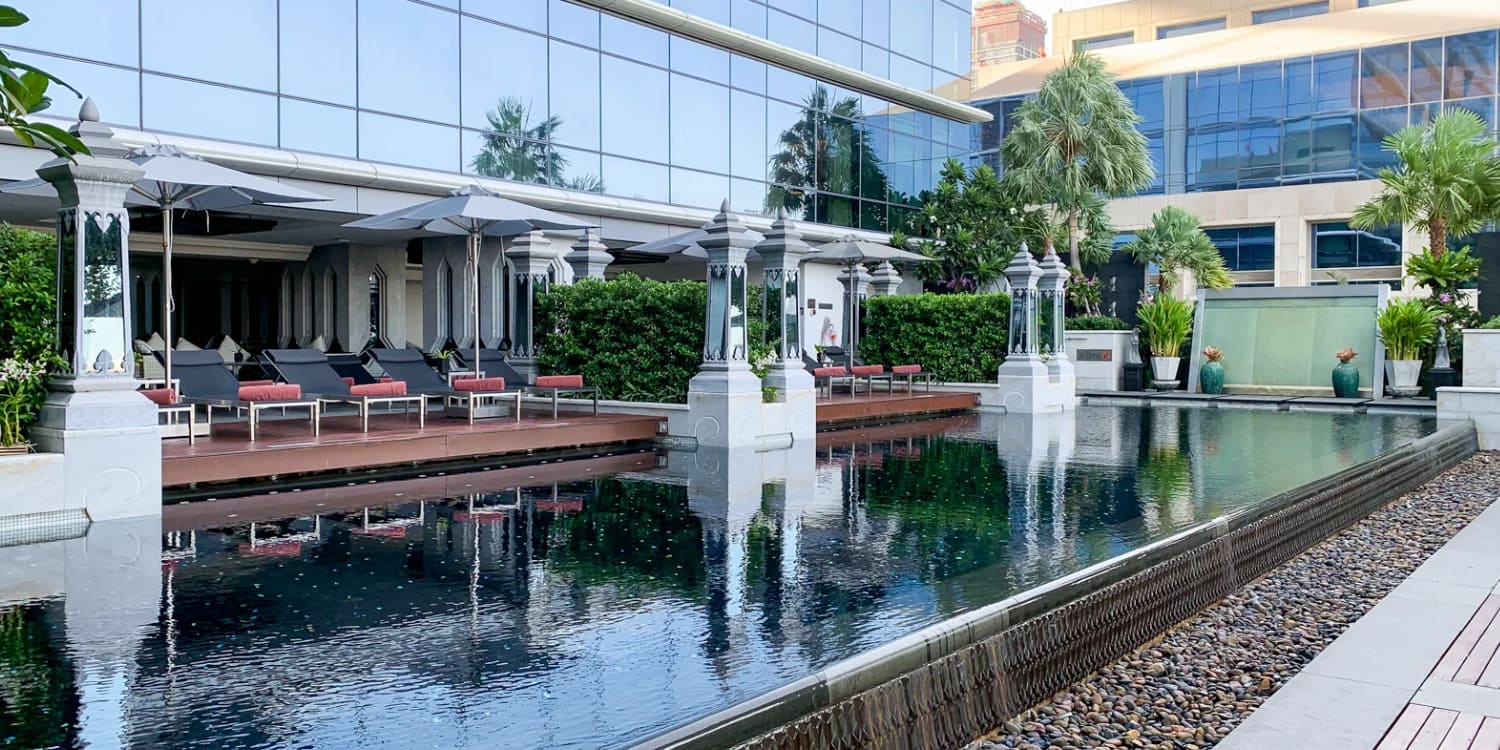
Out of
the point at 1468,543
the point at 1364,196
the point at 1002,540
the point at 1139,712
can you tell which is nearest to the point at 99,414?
the point at 1002,540

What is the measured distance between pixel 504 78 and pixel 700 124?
17.8ft

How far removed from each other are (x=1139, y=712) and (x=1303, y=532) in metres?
4.27

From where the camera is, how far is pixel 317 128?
18.1m

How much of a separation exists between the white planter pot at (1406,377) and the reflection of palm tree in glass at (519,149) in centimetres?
1607

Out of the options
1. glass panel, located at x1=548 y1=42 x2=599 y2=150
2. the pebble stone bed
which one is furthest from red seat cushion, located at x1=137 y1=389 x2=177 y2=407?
glass panel, located at x1=548 y1=42 x2=599 y2=150

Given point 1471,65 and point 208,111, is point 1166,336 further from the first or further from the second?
point 1471,65

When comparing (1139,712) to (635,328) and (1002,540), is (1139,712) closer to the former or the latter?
(1002,540)

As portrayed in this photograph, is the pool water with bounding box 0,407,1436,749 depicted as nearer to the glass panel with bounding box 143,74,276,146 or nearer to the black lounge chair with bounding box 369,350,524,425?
the black lounge chair with bounding box 369,350,524,425

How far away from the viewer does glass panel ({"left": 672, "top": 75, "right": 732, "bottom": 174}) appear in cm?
2461

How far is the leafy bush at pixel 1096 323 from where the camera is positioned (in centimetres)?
2556


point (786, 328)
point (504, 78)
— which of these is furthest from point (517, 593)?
point (504, 78)

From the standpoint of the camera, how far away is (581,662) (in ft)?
15.2

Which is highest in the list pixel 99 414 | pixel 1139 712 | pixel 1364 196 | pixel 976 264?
pixel 1364 196

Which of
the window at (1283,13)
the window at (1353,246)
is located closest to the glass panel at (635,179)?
the window at (1353,246)
